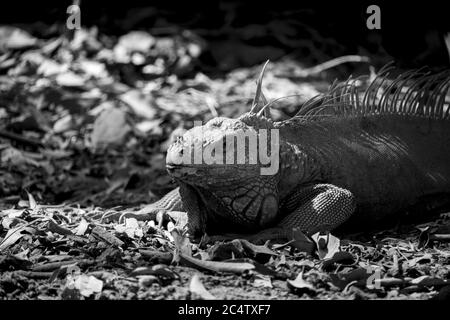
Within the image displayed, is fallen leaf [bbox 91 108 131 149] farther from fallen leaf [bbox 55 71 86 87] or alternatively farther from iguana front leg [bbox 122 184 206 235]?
iguana front leg [bbox 122 184 206 235]

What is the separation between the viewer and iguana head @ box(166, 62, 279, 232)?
5066mm

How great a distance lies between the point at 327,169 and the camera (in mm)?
5867

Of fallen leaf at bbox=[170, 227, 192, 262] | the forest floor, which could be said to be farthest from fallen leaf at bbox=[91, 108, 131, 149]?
fallen leaf at bbox=[170, 227, 192, 262]

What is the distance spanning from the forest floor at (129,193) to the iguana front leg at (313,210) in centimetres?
23

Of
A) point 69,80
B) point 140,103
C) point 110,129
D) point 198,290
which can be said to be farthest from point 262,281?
point 69,80

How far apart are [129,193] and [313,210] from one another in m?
2.72

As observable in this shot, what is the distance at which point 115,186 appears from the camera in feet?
25.6

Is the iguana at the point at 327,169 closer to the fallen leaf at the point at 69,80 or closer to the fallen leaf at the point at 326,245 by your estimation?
the fallen leaf at the point at 326,245

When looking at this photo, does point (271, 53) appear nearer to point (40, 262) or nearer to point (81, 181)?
point (81, 181)

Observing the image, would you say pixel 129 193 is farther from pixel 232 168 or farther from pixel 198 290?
pixel 198 290

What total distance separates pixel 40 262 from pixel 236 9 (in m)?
9.02

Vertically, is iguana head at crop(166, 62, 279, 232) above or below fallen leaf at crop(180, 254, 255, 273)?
above

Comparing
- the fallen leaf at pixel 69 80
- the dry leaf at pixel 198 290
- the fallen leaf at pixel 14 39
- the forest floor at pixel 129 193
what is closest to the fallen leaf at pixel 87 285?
the forest floor at pixel 129 193
